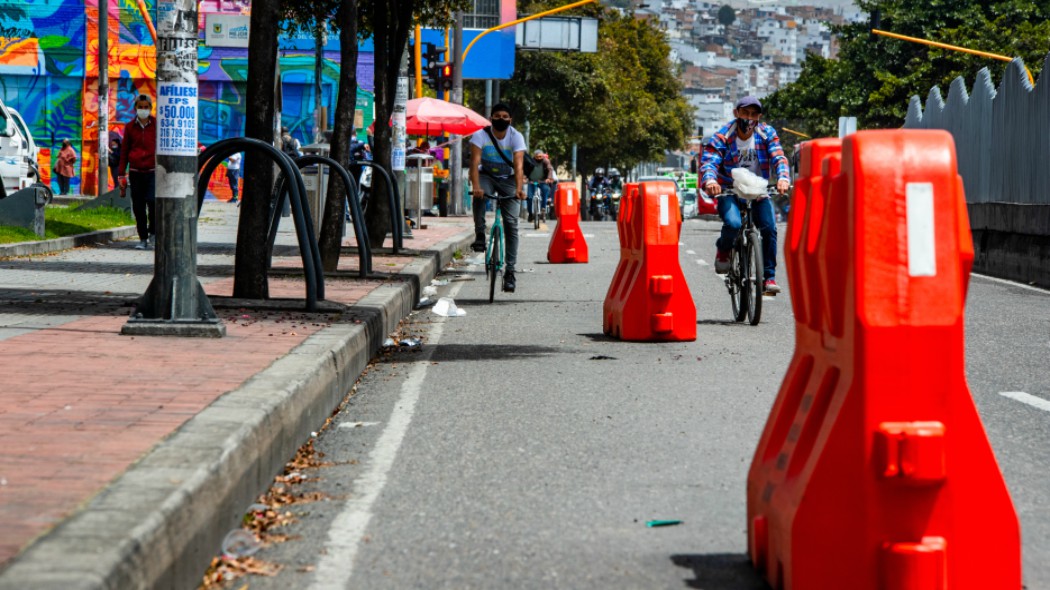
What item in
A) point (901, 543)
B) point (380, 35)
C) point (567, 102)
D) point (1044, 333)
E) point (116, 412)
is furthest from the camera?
point (567, 102)

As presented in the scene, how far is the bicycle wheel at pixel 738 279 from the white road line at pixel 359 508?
4.52m

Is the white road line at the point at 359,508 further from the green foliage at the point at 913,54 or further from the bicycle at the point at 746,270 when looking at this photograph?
the green foliage at the point at 913,54

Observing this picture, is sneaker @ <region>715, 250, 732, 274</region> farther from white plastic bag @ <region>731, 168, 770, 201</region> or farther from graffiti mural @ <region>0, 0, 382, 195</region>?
graffiti mural @ <region>0, 0, 382, 195</region>

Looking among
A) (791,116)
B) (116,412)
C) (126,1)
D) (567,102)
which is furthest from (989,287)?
(791,116)

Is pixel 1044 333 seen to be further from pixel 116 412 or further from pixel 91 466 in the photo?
pixel 91 466

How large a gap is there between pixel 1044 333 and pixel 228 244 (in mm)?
12836

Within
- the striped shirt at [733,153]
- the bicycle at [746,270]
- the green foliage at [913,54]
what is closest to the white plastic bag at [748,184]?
the bicycle at [746,270]

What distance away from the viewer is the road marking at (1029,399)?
27.8ft

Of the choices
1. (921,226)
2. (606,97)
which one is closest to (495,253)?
(921,226)

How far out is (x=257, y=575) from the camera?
195 inches

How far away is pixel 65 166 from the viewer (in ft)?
147

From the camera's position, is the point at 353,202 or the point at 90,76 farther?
the point at 90,76

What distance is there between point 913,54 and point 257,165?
5617cm

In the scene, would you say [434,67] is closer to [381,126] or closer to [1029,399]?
[381,126]
